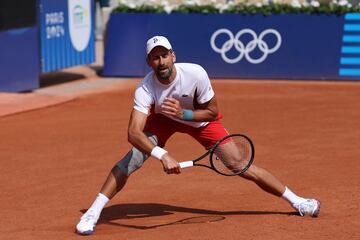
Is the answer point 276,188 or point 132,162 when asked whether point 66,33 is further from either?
point 276,188

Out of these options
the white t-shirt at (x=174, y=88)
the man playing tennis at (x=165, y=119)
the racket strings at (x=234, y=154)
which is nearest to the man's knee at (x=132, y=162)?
the man playing tennis at (x=165, y=119)

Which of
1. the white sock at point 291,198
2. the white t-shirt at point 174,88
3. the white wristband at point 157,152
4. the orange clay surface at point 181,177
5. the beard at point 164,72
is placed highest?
the beard at point 164,72

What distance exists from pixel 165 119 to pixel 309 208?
1.56 metres

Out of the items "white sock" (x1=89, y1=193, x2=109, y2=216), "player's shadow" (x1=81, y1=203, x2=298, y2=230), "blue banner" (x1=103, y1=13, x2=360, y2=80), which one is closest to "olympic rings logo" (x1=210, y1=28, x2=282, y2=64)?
"blue banner" (x1=103, y1=13, x2=360, y2=80)

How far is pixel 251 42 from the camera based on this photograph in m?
18.2

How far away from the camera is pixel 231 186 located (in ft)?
31.4

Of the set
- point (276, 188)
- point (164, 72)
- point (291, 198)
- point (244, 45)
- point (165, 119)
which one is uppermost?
point (164, 72)

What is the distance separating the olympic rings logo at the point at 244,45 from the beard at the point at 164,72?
10856 mm

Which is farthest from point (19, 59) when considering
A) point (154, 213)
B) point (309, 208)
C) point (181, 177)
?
point (309, 208)

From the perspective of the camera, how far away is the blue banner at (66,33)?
17266mm

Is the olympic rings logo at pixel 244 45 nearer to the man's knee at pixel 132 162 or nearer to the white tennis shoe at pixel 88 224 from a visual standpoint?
the man's knee at pixel 132 162

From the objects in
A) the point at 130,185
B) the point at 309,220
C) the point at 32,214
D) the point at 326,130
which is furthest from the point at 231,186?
the point at 326,130

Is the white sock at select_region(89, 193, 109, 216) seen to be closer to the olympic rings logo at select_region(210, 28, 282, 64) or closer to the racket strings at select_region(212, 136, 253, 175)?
the racket strings at select_region(212, 136, 253, 175)

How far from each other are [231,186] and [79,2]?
9.96m
